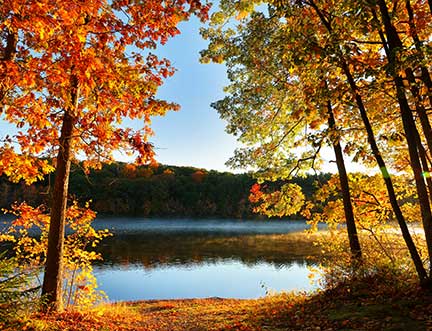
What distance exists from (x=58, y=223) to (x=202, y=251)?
3154 cm

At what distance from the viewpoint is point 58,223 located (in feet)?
25.5

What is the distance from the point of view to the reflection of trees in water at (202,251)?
3154 cm

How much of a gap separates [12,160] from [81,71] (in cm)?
230

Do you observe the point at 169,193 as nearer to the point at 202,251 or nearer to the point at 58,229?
the point at 202,251

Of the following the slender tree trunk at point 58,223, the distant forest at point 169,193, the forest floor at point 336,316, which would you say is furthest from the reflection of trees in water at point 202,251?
the distant forest at point 169,193

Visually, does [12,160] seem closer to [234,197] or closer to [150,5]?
[150,5]

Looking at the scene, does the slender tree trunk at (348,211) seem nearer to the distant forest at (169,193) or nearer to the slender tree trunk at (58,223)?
the slender tree trunk at (58,223)

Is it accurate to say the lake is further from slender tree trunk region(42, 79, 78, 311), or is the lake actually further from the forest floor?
slender tree trunk region(42, 79, 78, 311)

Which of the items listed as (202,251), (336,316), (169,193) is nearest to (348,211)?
(336,316)

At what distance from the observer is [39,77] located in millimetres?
5652

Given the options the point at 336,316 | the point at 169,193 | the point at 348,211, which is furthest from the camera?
the point at 169,193

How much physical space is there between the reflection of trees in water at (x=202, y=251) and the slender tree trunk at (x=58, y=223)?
71.5ft

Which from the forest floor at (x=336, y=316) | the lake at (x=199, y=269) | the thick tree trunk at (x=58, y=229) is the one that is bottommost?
the lake at (x=199, y=269)

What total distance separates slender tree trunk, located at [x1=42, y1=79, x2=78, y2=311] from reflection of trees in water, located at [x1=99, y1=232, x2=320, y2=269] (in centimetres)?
2181
